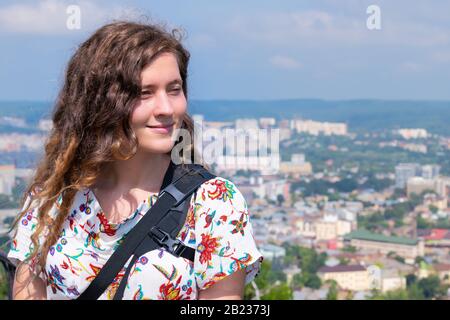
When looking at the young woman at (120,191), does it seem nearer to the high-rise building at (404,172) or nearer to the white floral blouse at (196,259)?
the white floral blouse at (196,259)

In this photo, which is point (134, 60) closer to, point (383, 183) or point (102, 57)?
point (102, 57)

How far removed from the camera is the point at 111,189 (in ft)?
5.75

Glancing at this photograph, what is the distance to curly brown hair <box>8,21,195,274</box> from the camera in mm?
1622

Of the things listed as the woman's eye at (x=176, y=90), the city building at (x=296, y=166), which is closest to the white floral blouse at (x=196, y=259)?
the woman's eye at (x=176, y=90)

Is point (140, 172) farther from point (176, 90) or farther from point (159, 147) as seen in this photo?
point (176, 90)

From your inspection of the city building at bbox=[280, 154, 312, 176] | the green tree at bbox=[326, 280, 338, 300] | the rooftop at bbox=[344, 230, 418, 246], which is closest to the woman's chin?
the green tree at bbox=[326, 280, 338, 300]

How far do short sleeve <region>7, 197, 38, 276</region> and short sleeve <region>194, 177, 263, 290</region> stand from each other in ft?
1.40

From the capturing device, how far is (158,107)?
5.32ft

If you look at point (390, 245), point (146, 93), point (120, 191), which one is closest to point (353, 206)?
point (390, 245)

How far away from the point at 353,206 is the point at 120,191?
29.6 m

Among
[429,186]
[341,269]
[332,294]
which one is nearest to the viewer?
[332,294]

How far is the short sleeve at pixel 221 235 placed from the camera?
5.05 ft

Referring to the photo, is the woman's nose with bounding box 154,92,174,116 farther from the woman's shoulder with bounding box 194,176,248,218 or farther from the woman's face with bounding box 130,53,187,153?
the woman's shoulder with bounding box 194,176,248,218
